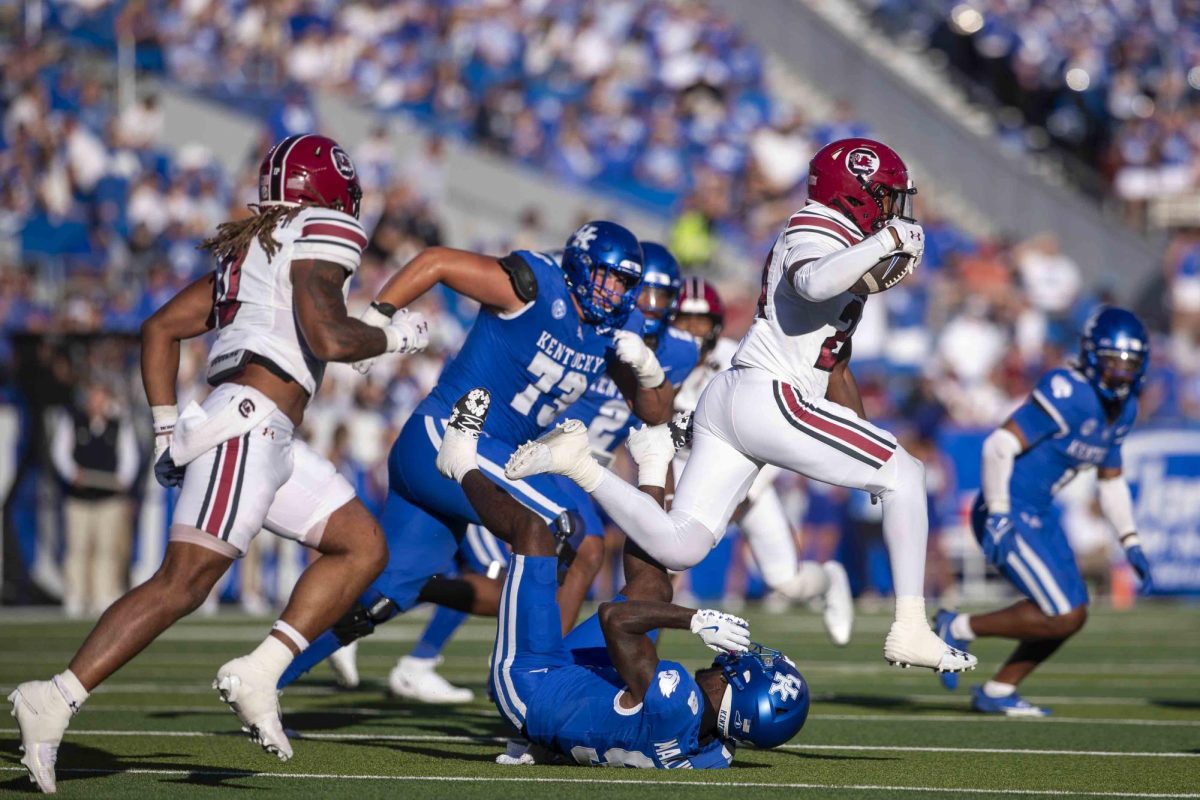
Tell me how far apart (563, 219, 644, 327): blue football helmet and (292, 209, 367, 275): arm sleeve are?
49.6 inches

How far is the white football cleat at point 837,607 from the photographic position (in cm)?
913

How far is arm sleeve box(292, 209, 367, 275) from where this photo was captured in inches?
226

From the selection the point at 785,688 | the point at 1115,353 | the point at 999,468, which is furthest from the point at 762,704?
the point at 1115,353

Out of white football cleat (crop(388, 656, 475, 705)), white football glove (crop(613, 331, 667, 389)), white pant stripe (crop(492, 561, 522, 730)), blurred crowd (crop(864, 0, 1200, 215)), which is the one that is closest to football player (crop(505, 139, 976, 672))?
white pant stripe (crop(492, 561, 522, 730))

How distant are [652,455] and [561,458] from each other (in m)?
0.72

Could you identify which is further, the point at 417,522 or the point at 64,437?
the point at 64,437

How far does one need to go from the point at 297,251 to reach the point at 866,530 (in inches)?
461

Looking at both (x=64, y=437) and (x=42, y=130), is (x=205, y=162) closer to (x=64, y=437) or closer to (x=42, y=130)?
(x=42, y=130)

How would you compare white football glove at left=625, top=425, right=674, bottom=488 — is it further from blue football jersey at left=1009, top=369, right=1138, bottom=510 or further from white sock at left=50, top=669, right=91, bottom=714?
blue football jersey at left=1009, top=369, right=1138, bottom=510

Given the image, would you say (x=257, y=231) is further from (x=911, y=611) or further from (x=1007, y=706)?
(x=1007, y=706)

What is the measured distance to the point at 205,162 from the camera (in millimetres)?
18609

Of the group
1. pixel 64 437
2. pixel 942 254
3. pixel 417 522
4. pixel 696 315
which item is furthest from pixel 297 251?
pixel 942 254

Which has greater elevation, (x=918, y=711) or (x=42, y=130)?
(x=42, y=130)

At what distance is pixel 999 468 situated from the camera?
867cm
